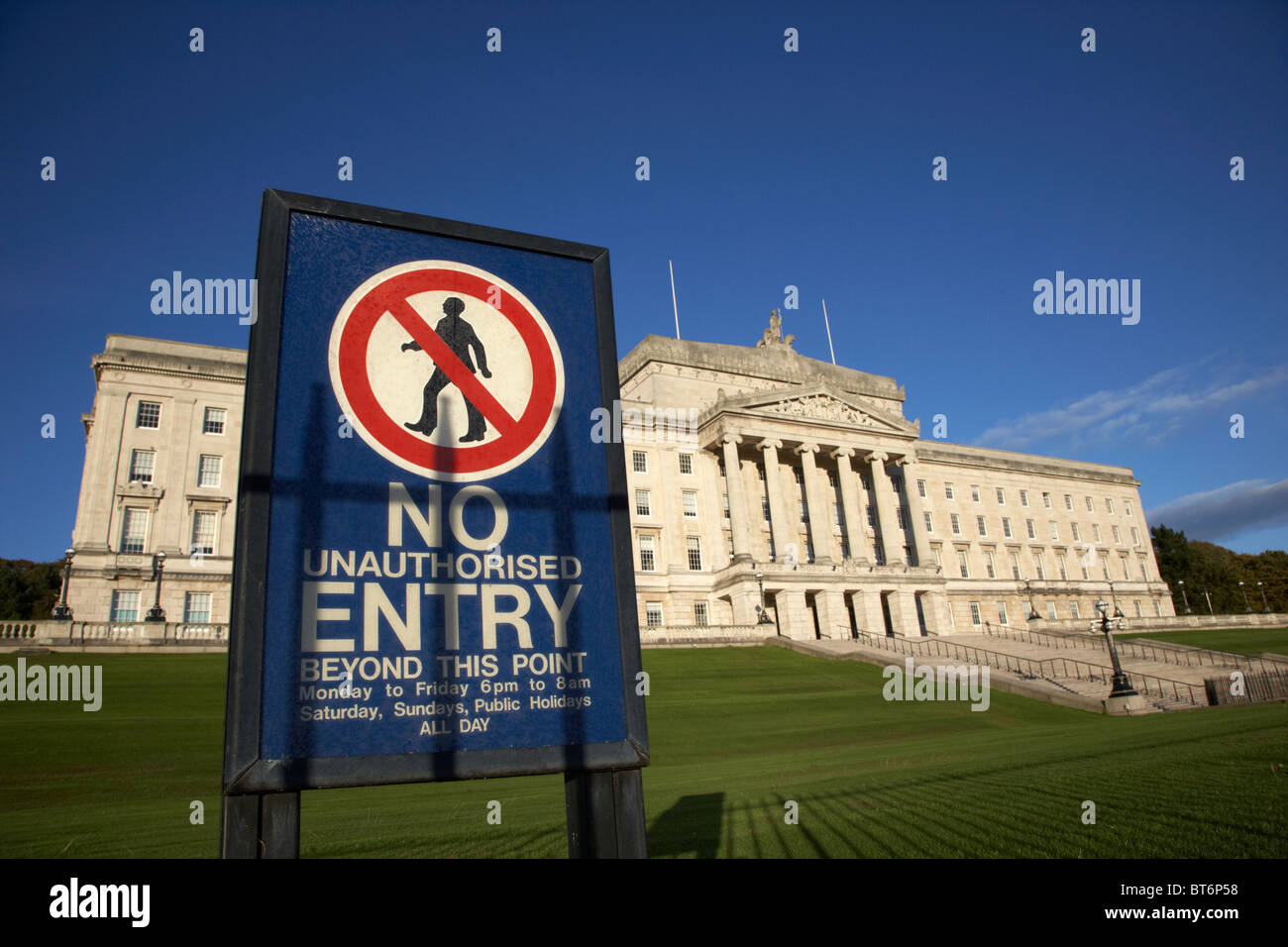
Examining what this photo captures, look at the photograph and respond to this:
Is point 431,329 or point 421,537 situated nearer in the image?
point 421,537

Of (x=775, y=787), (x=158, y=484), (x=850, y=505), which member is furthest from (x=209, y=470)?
(x=775, y=787)

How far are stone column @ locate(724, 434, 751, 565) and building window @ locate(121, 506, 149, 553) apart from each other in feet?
120

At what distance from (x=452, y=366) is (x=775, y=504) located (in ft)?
171

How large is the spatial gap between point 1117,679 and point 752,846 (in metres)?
27.2

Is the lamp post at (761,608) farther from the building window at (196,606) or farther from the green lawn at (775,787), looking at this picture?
the building window at (196,606)

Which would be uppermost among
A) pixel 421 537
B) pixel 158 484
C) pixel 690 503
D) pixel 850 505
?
pixel 158 484

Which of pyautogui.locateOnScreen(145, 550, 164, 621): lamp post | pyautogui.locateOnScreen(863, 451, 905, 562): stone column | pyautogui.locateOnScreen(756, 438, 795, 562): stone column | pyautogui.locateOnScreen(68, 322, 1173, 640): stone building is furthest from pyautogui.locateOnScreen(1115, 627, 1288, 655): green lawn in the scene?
pyautogui.locateOnScreen(145, 550, 164, 621): lamp post

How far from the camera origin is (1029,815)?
30.0ft

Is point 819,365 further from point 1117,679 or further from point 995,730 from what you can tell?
point 995,730

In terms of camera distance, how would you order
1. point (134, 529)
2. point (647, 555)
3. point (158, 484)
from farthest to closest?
point (647, 555), point (158, 484), point (134, 529)

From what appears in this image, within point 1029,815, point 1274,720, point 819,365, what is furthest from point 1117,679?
point 819,365

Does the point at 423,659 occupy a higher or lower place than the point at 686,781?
higher

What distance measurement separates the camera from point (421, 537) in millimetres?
3574

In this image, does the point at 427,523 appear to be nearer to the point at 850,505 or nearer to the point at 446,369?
the point at 446,369
